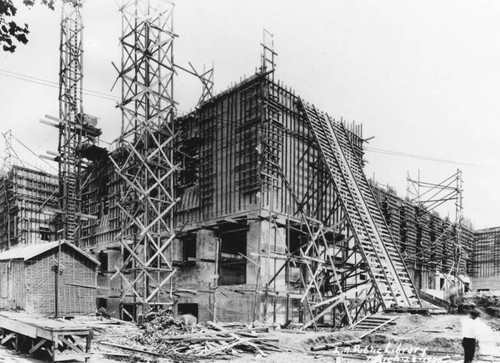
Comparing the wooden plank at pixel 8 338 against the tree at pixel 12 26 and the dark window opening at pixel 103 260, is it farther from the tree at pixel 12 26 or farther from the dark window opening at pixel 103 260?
the dark window opening at pixel 103 260

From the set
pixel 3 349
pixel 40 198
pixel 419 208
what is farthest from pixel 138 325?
pixel 40 198

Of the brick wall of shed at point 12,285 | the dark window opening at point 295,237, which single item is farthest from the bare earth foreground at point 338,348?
the brick wall of shed at point 12,285

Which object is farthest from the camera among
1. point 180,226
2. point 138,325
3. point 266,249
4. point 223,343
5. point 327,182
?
point 180,226

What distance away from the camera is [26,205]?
4872 centimetres

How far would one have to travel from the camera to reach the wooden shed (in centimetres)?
2611

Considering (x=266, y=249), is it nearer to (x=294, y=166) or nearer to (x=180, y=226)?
(x=294, y=166)

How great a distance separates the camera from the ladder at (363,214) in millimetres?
21062

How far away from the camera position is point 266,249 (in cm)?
2281

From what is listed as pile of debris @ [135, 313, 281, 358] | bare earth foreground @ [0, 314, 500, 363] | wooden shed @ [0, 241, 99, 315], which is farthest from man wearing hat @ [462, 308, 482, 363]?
wooden shed @ [0, 241, 99, 315]

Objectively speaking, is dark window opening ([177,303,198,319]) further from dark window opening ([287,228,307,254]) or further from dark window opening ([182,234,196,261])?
dark window opening ([287,228,307,254])

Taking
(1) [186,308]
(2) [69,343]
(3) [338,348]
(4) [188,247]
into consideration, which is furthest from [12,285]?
(3) [338,348]

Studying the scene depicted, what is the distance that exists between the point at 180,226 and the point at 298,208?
7.28 metres

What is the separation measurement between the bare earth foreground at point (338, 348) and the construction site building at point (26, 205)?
32653mm

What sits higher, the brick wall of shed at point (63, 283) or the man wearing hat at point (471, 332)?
the man wearing hat at point (471, 332)
